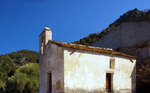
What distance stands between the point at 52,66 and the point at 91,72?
2562 mm

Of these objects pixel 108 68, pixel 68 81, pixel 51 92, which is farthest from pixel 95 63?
pixel 51 92

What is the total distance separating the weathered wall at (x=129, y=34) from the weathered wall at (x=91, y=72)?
13.3 ft

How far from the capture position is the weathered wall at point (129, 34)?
608 inches

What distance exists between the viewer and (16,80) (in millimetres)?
25234

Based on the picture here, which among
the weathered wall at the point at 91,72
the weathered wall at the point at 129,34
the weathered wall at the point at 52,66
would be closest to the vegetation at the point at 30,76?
the weathered wall at the point at 129,34

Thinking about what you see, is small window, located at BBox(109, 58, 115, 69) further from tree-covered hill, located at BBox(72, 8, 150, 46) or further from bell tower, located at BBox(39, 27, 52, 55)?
tree-covered hill, located at BBox(72, 8, 150, 46)

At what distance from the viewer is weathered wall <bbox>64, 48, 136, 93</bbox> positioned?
32.4 feet

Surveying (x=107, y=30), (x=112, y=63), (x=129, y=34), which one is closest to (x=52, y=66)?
(x=112, y=63)

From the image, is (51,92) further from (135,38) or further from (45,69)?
(135,38)

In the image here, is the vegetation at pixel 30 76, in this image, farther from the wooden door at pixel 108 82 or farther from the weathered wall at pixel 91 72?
the wooden door at pixel 108 82

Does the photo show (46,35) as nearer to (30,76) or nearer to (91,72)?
(91,72)

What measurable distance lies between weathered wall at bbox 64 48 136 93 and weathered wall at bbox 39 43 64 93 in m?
0.41

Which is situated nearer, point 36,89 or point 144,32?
point 144,32

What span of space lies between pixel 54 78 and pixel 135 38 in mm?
8998
